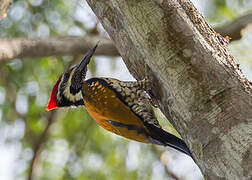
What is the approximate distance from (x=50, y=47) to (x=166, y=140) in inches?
87.0

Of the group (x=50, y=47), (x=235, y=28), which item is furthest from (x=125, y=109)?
(x=235, y=28)

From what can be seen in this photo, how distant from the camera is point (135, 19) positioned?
267 cm

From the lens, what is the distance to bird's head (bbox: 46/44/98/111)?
13.3 feet

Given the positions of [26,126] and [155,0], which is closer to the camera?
[155,0]

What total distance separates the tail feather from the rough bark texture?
0.26m

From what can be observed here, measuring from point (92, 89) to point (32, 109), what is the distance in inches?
93.0

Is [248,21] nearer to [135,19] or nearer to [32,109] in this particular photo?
[135,19]

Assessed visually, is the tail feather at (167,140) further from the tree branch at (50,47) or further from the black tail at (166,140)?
the tree branch at (50,47)

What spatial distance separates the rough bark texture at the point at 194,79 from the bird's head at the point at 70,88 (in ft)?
4.11

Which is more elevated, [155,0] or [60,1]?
[60,1]

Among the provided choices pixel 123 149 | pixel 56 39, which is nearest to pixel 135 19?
pixel 56 39

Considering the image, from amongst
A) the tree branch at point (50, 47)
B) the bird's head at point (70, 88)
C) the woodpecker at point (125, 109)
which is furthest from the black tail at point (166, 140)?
the tree branch at point (50, 47)

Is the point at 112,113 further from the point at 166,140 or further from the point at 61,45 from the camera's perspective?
the point at 61,45

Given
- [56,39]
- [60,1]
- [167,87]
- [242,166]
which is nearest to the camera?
[242,166]
